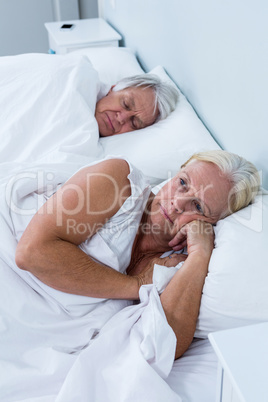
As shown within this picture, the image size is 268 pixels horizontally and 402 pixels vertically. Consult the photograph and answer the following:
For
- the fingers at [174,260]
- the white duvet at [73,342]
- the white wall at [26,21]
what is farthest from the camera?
the white wall at [26,21]

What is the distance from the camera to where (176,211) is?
1.18m

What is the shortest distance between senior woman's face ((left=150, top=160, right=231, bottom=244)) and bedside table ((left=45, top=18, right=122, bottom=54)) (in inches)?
57.9

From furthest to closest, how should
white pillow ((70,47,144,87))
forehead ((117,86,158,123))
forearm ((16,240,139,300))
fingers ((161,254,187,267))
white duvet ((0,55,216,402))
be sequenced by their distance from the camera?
white pillow ((70,47,144,87))
forehead ((117,86,158,123))
fingers ((161,254,187,267))
forearm ((16,240,139,300))
white duvet ((0,55,216,402))

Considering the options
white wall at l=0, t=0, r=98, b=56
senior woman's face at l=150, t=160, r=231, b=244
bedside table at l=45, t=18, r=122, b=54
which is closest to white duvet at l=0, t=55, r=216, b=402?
senior woman's face at l=150, t=160, r=231, b=244

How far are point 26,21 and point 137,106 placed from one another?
1.96 meters

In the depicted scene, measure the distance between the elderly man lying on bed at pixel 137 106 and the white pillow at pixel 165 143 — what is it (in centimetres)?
3

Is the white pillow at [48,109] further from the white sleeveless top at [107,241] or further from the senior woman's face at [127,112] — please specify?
the white sleeveless top at [107,241]

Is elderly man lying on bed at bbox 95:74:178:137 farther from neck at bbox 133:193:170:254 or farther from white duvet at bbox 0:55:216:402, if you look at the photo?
neck at bbox 133:193:170:254

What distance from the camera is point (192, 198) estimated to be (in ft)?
3.78

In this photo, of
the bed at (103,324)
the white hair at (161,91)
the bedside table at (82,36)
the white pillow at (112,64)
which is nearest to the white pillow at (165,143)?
the white hair at (161,91)

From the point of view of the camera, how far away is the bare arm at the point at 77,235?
3.31ft

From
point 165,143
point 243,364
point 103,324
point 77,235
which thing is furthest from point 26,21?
point 243,364

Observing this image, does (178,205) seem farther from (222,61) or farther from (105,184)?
(222,61)

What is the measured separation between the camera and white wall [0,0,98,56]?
3.11 metres
